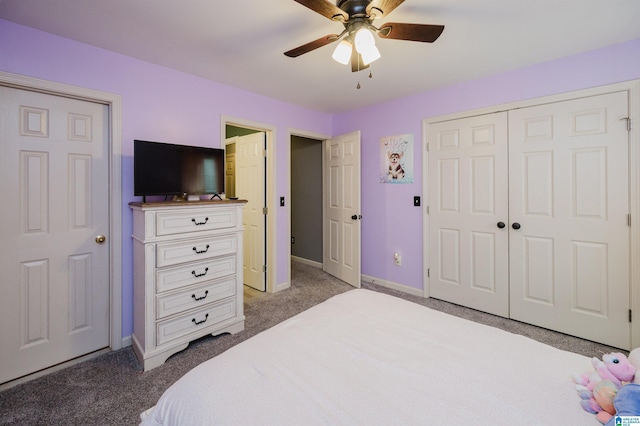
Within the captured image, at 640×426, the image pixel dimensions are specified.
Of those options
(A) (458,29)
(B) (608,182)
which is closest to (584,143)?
(B) (608,182)

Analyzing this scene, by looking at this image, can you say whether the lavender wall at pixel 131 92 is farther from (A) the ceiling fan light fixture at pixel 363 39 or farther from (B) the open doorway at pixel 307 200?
(A) the ceiling fan light fixture at pixel 363 39

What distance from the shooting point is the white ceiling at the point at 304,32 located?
5.71 ft

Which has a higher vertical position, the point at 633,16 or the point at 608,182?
the point at 633,16

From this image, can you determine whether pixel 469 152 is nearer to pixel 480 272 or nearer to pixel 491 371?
pixel 480 272

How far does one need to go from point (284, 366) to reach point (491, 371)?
72 centimetres

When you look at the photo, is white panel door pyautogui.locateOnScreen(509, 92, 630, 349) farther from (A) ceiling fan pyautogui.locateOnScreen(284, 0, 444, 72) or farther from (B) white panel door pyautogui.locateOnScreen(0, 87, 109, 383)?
(B) white panel door pyautogui.locateOnScreen(0, 87, 109, 383)

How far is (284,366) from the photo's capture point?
3.28 ft

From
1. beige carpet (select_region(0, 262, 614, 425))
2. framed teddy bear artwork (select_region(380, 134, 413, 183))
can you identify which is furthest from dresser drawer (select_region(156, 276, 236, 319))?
framed teddy bear artwork (select_region(380, 134, 413, 183))

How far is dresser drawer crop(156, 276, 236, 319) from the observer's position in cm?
210

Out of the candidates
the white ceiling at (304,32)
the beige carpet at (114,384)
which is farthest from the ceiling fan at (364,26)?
the beige carpet at (114,384)

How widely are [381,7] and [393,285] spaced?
300cm

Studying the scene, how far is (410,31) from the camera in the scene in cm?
159

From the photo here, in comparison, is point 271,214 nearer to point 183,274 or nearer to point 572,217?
point 183,274

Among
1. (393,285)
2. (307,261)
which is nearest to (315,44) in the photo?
(393,285)
